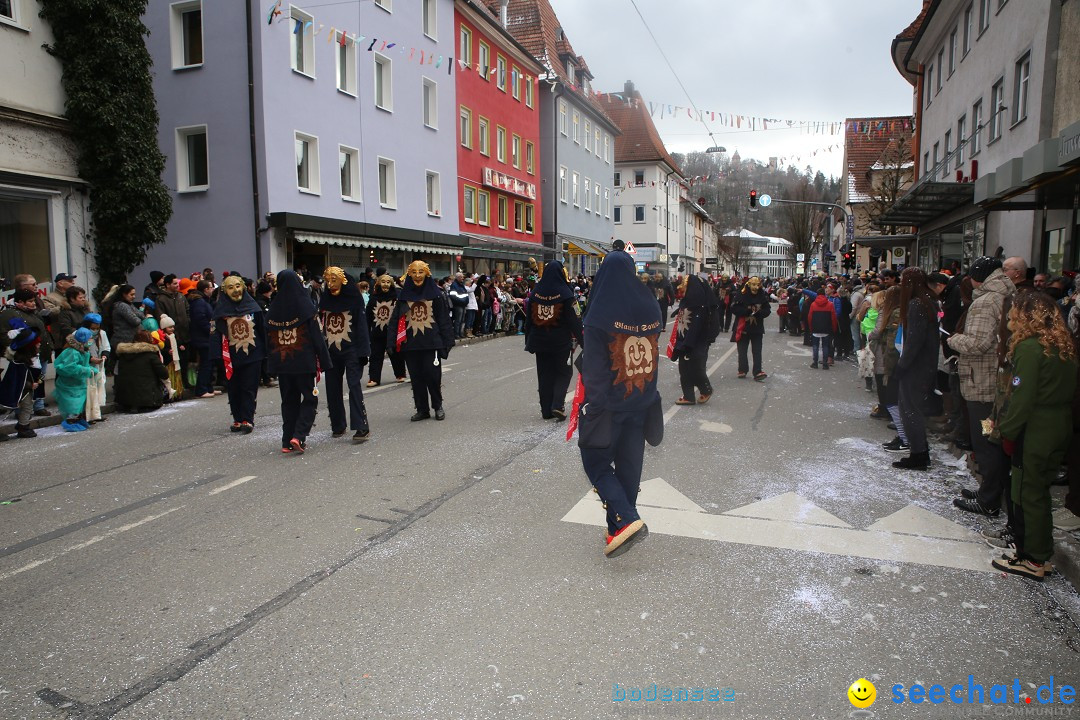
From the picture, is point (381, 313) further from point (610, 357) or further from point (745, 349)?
point (610, 357)

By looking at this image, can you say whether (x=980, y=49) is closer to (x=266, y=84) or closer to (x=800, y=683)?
(x=266, y=84)

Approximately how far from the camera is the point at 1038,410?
4.26 m

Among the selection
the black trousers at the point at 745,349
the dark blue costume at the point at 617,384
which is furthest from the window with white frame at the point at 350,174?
the dark blue costume at the point at 617,384

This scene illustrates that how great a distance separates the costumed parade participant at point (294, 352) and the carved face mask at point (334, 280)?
0.56 m

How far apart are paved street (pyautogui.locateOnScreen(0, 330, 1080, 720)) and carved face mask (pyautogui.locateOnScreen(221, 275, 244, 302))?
2.18m

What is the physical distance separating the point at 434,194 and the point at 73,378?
801 inches

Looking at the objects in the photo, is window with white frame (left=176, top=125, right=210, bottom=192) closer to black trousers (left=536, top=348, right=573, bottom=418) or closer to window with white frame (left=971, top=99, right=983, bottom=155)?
black trousers (left=536, top=348, right=573, bottom=418)

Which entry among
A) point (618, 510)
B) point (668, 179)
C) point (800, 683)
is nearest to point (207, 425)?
point (618, 510)

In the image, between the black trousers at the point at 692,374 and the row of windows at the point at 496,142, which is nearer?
the black trousers at the point at 692,374

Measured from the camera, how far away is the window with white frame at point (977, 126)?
19.5 meters

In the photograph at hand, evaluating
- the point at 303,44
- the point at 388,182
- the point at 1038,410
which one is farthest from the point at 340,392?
the point at 388,182

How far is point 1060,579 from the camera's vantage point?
439 centimetres

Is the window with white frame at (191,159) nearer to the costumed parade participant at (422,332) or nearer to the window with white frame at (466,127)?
the window with white frame at (466,127)

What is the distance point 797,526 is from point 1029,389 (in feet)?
5.64
